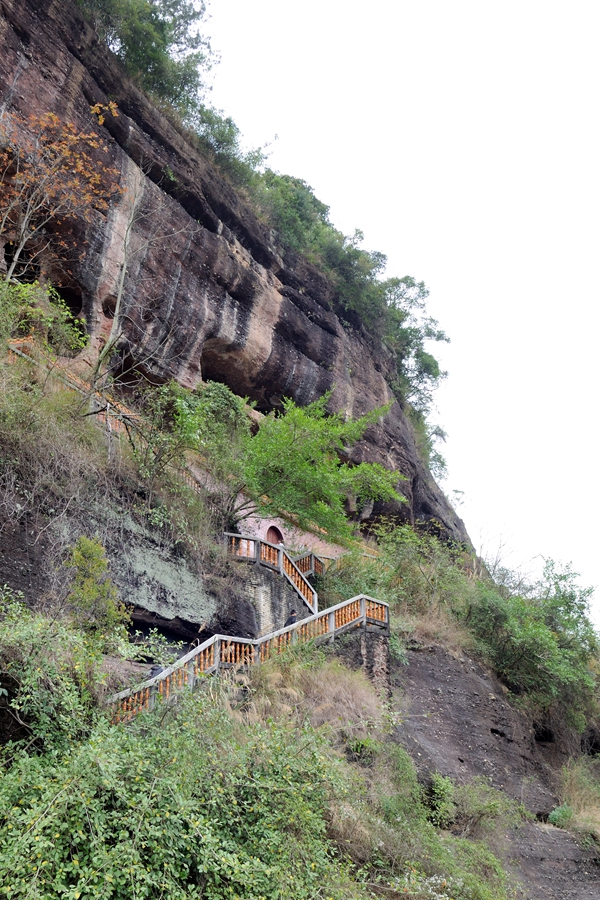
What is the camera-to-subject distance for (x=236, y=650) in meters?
9.93

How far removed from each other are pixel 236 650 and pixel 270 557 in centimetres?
365

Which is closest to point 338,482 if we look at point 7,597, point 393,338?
point 7,597

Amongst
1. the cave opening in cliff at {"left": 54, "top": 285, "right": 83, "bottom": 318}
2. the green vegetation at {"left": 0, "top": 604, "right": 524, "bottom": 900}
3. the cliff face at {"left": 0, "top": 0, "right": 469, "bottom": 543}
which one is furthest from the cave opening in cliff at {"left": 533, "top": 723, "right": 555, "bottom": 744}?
the cave opening in cliff at {"left": 54, "top": 285, "right": 83, "bottom": 318}

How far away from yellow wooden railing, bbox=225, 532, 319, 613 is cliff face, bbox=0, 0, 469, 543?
3.90 m

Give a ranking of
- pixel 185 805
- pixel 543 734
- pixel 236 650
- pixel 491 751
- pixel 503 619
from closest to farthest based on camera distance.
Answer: pixel 185 805 < pixel 236 650 < pixel 491 751 < pixel 543 734 < pixel 503 619

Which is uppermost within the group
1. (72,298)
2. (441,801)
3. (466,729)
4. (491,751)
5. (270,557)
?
(72,298)

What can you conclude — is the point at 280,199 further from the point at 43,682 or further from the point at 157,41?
the point at 43,682

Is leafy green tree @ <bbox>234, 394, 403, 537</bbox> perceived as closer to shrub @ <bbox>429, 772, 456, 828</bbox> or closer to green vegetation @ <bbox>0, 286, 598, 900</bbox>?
green vegetation @ <bbox>0, 286, 598, 900</bbox>

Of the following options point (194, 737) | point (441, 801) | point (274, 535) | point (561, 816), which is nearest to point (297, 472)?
point (274, 535)

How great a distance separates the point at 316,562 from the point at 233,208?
10199mm

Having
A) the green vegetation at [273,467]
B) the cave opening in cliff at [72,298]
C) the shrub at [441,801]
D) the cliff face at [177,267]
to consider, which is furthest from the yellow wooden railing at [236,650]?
the cave opening in cliff at [72,298]

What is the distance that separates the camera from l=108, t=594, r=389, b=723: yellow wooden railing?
24.0ft

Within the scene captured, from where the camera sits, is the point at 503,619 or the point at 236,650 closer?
the point at 236,650

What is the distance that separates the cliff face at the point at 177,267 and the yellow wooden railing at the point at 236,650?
18.6 feet
